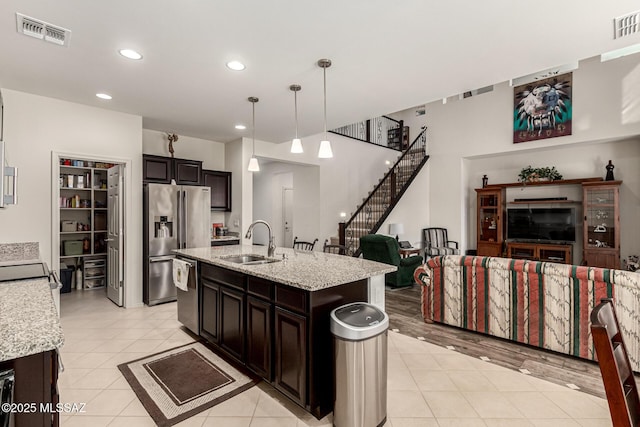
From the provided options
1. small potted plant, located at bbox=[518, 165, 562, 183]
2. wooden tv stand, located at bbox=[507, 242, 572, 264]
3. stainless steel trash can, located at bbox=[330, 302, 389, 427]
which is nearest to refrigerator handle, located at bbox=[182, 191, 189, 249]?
stainless steel trash can, located at bbox=[330, 302, 389, 427]

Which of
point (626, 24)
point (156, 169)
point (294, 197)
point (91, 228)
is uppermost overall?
point (626, 24)

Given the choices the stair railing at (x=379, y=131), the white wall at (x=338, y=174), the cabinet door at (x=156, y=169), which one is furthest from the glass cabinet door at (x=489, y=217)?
the cabinet door at (x=156, y=169)

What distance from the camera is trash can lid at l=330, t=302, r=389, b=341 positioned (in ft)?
6.13

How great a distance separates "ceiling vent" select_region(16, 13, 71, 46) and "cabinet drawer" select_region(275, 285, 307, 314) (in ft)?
8.36

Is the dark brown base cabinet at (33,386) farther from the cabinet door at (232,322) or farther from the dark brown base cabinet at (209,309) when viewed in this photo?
the dark brown base cabinet at (209,309)

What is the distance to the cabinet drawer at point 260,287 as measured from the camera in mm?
2303

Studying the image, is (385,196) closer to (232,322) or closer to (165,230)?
(165,230)

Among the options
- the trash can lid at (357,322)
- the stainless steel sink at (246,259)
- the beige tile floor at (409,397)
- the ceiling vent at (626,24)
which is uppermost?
the ceiling vent at (626,24)

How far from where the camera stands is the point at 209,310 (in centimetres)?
309

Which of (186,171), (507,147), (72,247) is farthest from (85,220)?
(507,147)

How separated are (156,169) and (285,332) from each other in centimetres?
387

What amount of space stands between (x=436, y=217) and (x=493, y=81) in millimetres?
5039

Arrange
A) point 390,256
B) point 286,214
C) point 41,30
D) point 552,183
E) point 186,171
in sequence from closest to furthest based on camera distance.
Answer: point 41,30 < point 390,256 < point 186,171 < point 552,183 < point 286,214

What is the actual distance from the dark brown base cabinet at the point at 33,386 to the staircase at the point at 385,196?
19.9 ft
